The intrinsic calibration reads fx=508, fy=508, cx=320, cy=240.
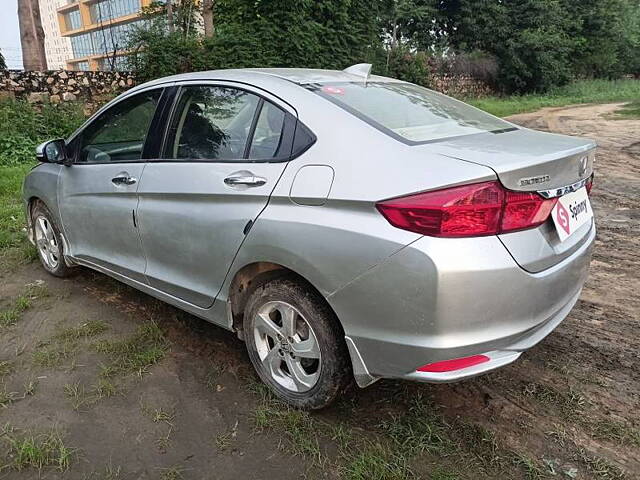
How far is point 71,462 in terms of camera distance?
2152mm

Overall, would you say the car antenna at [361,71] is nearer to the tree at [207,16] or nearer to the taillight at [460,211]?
the taillight at [460,211]

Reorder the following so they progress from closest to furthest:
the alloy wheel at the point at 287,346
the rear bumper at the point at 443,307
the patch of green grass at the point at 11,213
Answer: the rear bumper at the point at 443,307 < the alloy wheel at the point at 287,346 < the patch of green grass at the point at 11,213

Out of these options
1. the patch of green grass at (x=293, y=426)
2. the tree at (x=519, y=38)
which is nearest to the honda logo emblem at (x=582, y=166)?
the patch of green grass at (x=293, y=426)

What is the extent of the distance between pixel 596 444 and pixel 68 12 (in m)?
64.1

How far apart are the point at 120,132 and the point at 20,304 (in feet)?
4.71

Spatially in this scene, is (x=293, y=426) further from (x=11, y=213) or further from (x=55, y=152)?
(x=11, y=213)

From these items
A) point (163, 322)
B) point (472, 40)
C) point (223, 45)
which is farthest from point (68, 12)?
point (163, 322)

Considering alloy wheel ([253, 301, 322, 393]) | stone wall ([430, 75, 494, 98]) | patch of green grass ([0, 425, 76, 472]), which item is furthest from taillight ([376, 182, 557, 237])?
stone wall ([430, 75, 494, 98])

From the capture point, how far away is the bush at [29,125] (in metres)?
8.77

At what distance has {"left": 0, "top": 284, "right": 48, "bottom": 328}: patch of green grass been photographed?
135 inches

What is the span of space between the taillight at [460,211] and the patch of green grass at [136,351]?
173 cm

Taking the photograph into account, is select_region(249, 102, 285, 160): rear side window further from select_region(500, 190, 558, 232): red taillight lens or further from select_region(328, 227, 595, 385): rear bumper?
select_region(500, 190, 558, 232): red taillight lens

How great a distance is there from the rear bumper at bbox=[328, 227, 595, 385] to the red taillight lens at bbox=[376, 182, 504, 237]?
40 mm

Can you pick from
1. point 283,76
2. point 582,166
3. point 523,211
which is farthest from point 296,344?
point 582,166
